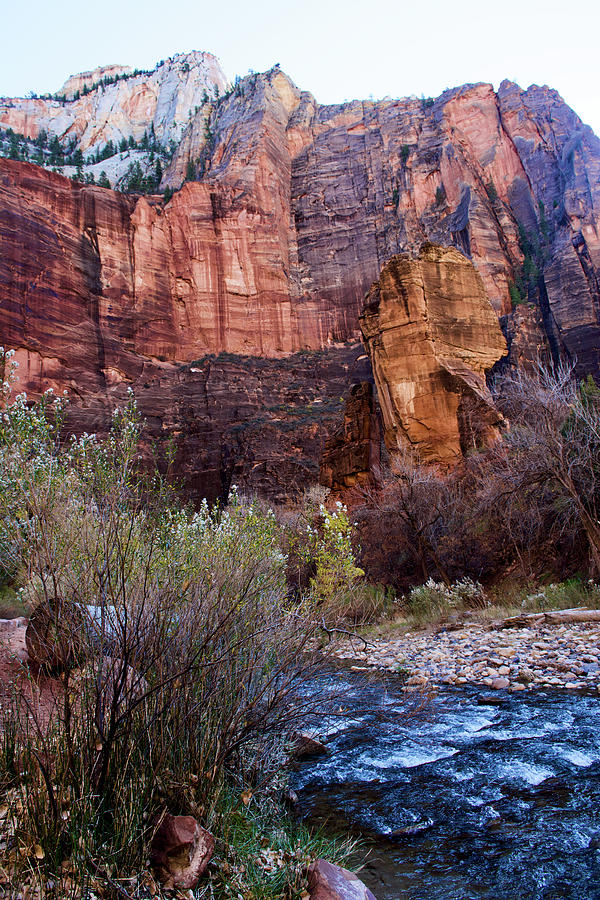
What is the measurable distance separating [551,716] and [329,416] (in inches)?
1858

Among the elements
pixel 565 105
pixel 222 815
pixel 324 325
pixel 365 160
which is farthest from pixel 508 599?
pixel 565 105

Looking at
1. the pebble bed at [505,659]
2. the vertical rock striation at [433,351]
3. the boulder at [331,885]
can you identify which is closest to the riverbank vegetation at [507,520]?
the vertical rock striation at [433,351]

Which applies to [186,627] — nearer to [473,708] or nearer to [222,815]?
[222,815]

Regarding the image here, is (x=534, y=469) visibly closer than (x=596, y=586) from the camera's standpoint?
No

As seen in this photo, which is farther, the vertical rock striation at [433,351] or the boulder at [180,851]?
the vertical rock striation at [433,351]

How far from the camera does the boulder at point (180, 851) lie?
2668 millimetres

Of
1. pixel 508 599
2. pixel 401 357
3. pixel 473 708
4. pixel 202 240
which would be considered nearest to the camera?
pixel 473 708

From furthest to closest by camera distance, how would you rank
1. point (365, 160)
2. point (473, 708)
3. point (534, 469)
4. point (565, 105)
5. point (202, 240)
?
point (365, 160)
point (565, 105)
point (202, 240)
point (534, 469)
point (473, 708)

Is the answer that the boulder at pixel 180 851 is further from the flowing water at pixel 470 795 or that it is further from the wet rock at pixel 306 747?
the wet rock at pixel 306 747

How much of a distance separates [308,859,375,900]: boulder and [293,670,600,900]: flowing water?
0.51 meters

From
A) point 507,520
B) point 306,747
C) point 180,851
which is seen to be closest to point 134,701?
point 180,851

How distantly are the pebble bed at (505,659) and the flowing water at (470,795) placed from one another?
2.39 ft

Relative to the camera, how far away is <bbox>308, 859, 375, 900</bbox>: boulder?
113 inches

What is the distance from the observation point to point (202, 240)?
6172cm
